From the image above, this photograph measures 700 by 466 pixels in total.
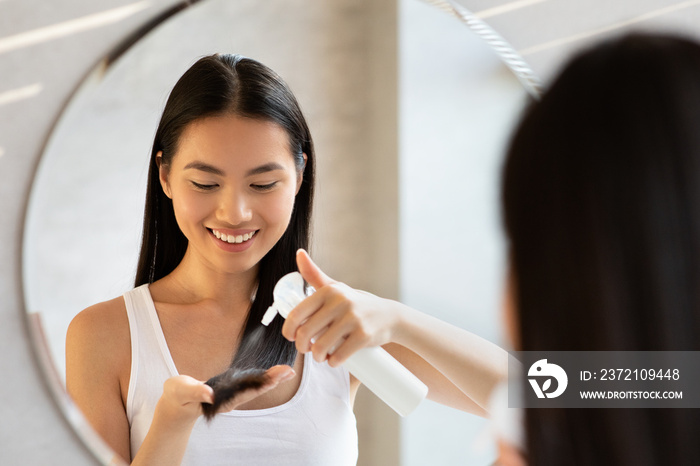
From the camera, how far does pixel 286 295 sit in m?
0.55

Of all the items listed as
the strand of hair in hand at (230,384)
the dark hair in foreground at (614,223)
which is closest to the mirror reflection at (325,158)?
the strand of hair in hand at (230,384)

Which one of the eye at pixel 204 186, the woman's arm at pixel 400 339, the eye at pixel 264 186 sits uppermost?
the eye at pixel 264 186

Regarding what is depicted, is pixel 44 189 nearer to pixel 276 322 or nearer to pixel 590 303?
pixel 276 322

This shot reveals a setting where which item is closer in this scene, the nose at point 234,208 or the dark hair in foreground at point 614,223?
the dark hair in foreground at point 614,223

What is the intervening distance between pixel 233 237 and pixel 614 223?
0.33m

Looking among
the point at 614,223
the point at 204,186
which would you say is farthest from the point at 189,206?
the point at 614,223

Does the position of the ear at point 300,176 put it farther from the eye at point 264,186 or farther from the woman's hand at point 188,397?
the woman's hand at point 188,397

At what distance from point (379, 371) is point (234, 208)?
0.18 metres

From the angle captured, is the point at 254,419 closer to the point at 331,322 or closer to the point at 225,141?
the point at 331,322

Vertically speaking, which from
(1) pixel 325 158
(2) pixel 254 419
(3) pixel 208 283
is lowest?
(2) pixel 254 419

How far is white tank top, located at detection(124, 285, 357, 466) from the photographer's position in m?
0.55

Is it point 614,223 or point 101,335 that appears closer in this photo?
point 614,223

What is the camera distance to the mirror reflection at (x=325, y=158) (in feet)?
1.79

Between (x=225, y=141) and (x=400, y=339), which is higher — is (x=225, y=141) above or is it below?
above
